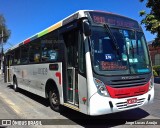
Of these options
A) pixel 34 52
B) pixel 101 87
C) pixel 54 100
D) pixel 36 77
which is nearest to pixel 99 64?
pixel 101 87

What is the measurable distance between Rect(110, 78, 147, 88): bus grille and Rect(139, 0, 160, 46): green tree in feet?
43.1

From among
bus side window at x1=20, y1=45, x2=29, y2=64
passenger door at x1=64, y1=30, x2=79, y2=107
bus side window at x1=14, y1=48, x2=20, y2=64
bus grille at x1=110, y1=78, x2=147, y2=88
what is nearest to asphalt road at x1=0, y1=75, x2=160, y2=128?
passenger door at x1=64, y1=30, x2=79, y2=107

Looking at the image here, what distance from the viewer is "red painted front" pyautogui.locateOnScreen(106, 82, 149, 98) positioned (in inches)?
231

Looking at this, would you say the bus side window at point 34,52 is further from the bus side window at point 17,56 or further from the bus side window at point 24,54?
the bus side window at point 17,56

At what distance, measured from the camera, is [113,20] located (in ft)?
21.7

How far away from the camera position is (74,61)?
21.9 ft

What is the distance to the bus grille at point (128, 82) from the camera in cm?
595

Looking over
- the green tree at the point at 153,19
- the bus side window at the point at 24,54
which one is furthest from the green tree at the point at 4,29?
the bus side window at the point at 24,54

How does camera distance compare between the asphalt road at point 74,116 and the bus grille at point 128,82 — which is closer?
the bus grille at point 128,82

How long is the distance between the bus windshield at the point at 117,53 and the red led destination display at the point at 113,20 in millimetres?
190

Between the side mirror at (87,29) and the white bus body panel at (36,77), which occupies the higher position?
the side mirror at (87,29)

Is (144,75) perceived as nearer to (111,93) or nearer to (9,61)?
(111,93)

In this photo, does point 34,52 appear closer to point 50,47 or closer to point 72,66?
point 50,47

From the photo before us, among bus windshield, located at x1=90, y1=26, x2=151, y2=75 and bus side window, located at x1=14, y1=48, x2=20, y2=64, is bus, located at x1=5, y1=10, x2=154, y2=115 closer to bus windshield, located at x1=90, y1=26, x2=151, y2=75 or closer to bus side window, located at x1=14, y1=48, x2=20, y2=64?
bus windshield, located at x1=90, y1=26, x2=151, y2=75
